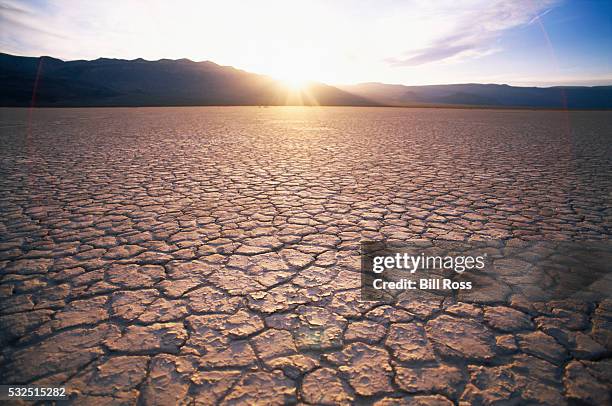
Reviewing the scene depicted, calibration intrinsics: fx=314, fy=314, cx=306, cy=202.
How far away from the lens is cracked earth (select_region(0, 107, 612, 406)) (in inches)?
58.1

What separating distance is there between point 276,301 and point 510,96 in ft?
489

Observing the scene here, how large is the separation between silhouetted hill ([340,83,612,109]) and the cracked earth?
10338 cm

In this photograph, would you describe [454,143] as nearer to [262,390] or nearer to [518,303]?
[518,303]

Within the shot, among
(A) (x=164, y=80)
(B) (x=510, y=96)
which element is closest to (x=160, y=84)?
(A) (x=164, y=80)

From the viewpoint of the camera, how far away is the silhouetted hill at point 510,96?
105 meters

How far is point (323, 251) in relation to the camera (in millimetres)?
2709

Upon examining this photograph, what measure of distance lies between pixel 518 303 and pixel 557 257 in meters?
0.91

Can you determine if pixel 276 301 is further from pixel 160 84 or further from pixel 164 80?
pixel 164 80

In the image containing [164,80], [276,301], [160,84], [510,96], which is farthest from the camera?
[510,96]

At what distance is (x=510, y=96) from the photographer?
121 meters

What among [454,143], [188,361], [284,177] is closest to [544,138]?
[454,143]

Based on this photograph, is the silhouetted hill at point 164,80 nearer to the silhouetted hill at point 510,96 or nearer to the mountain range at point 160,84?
the mountain range at point 160,84

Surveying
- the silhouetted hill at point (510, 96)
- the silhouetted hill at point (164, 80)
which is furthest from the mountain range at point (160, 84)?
the silhouetted hill at point (510, 96)

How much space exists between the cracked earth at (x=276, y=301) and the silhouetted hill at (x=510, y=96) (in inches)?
4070
